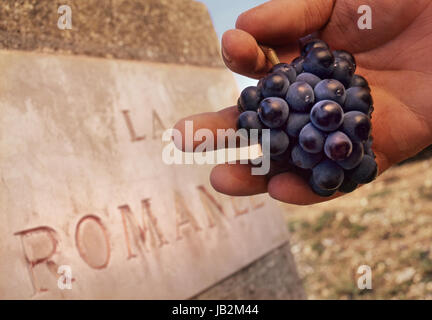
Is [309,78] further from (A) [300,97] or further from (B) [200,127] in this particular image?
(B) [200,127]

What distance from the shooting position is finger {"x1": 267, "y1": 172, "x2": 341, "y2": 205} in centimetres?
113

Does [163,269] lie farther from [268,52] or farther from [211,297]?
[268,52]

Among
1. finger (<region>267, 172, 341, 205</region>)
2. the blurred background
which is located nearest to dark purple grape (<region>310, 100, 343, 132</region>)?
finger (<region>267, 172, 341, 205</region>)

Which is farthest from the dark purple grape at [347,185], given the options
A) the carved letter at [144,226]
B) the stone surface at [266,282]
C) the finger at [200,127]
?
the stone surface at [266,282]

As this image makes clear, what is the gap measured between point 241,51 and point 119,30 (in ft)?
3.58

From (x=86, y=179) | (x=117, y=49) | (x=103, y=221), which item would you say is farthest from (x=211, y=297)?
(x=117, y=49)

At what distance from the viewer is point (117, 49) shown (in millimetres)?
1941

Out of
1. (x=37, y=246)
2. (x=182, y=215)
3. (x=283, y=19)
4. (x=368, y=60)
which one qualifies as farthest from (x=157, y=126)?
(x=368, y=60)

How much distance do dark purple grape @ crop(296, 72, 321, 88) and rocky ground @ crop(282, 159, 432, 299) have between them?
2222mm

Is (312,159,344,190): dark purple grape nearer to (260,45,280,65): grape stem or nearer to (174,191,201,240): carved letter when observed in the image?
(260,45,280,65): grape stem

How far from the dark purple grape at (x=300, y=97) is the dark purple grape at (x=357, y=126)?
0.10 meters

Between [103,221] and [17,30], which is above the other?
[17,30]

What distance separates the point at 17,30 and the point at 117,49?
1.58ft
